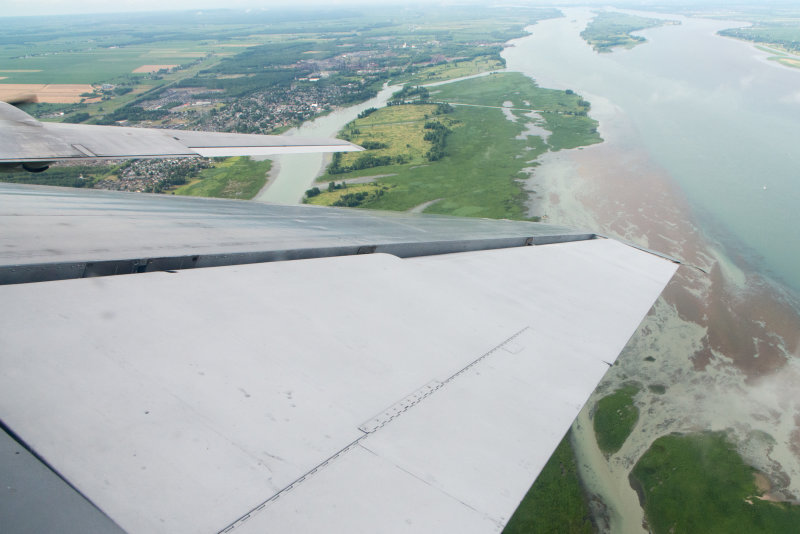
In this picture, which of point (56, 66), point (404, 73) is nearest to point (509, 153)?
point (404, 73)

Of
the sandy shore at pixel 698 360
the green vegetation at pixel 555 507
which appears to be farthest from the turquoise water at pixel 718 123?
the green vegetation at pixel 555 507

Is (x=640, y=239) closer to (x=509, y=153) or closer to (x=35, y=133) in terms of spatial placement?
(x=509, y=153)

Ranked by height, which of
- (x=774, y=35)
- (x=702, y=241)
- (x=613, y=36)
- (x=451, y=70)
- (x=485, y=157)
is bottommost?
(x=702, y=241)

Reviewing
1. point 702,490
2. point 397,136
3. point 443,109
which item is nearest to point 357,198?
point 397,136

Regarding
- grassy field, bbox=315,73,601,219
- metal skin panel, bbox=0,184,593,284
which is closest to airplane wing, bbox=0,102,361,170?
metal skin panel, bbox=0,184,593,284

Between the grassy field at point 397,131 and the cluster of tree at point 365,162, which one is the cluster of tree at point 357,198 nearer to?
the cluster of tree at point 365,162

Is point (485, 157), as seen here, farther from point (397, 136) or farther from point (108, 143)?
point (108, 143)
